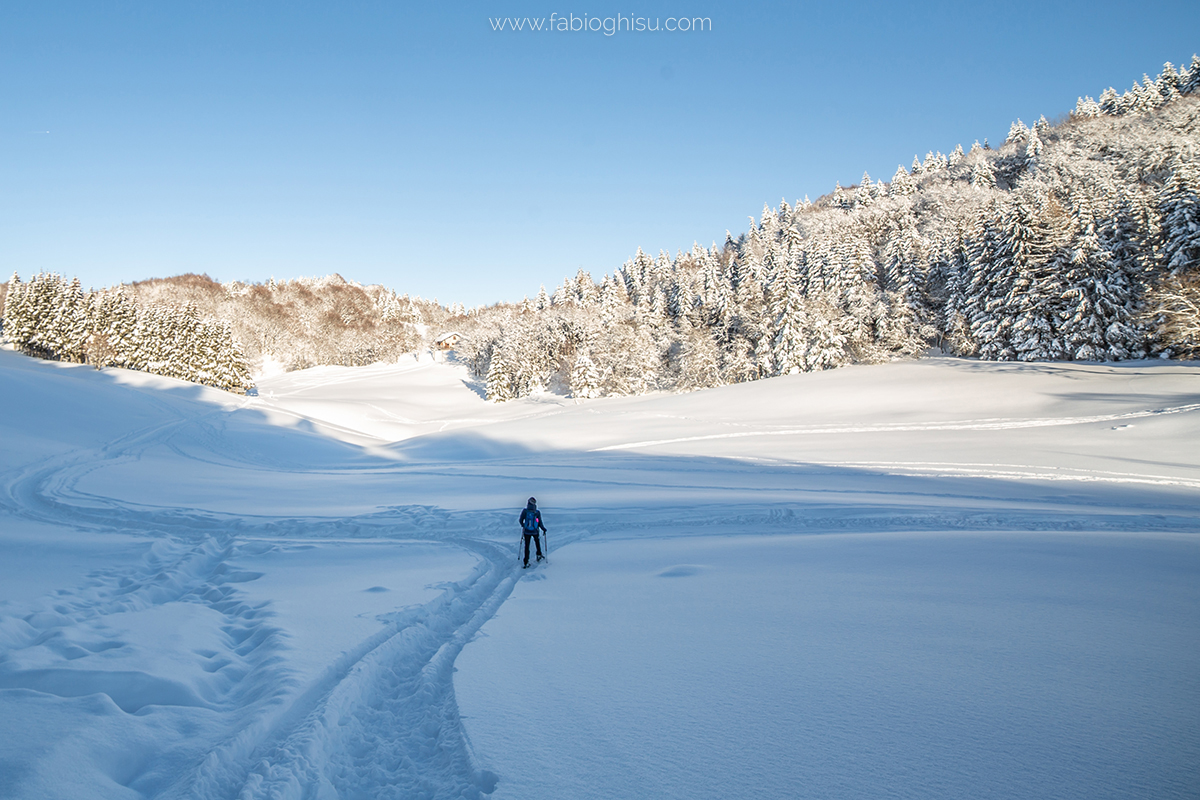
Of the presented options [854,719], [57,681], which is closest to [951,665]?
[854,719]

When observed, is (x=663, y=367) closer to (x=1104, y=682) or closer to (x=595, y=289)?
(x=595, y=289)

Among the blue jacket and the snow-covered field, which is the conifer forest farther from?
the blue jacket

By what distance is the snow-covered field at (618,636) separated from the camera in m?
3.50

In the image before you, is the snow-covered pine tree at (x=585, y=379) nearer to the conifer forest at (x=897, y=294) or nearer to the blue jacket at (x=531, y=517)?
the conifer forest at (x=897, y=294)

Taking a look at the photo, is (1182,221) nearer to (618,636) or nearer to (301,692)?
(618,636)

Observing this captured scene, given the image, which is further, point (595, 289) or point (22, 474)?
point (595, 289)

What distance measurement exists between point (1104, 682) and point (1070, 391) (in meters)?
31.1

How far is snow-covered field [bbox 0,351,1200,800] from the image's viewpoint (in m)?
3.50

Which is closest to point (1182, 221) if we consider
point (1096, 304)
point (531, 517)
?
point (1096, 304)

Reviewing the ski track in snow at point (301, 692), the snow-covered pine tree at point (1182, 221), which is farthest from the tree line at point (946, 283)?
the ski track in snow at point (301, 692)

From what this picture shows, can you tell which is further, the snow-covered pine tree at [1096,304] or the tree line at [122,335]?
the tree line at [122,335]

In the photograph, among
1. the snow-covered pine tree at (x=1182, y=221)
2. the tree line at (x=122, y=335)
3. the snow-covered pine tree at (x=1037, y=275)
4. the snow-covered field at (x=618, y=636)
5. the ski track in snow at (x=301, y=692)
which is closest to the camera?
the snow-covered field at (x=618, y=636)

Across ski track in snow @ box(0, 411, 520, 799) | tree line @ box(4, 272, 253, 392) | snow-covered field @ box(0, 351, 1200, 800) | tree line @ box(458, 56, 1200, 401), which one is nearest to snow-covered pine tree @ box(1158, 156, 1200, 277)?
tree line @ box(458, 56, 1200, 401)

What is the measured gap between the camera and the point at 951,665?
14.9 ft
